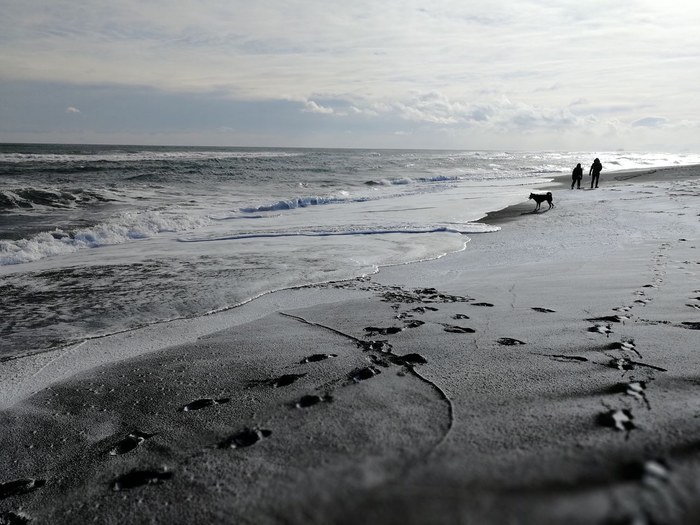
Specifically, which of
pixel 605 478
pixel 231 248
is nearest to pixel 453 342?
pixel 605 478

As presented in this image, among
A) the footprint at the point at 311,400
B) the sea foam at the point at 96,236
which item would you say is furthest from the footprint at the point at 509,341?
the sea foam at the point at 96,236

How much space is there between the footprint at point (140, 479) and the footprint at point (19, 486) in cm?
39

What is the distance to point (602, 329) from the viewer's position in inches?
141

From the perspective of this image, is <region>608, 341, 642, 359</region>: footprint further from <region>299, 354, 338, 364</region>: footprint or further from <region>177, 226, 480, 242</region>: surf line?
<region>177, 226, 480, 242</region>: surf line

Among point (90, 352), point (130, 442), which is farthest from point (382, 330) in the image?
point (90, 352)

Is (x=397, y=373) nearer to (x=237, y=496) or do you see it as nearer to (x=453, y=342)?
(x=453, y=342)

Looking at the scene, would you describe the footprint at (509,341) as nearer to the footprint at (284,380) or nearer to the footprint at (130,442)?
the footprint at (284,380)

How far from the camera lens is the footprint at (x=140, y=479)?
2.04m

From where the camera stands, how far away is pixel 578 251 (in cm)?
732

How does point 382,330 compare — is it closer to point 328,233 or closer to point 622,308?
point 622,308

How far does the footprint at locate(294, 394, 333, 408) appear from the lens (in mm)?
2592

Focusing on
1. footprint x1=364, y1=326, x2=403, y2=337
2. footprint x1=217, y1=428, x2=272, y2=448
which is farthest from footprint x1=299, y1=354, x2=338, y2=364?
footprint x1=217, y1=428, x2=272, y2=448

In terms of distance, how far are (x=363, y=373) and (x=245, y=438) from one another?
918mm

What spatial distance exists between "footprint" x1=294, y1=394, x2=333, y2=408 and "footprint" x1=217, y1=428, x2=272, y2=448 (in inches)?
12.1
